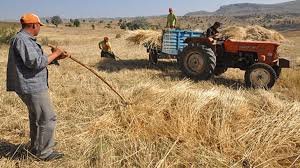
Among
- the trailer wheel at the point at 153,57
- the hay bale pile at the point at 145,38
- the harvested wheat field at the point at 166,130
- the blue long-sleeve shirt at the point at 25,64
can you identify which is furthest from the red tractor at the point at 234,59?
the blue long-sleeve shirt at the point at 25,64

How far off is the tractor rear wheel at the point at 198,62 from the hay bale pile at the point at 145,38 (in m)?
2.07

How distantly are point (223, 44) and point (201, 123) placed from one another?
5.28 metres

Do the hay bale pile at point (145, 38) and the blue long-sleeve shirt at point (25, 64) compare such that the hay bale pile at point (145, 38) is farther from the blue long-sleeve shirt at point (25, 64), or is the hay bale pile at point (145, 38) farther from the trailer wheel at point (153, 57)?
Result: the blue long-sleeve shirt at point (25, 64)

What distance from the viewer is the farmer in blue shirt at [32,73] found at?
5.18 m

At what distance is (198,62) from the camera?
11.4 metres

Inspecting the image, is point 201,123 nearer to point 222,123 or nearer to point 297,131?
point 222,123

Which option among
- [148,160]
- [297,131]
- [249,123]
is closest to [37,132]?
[148,160]

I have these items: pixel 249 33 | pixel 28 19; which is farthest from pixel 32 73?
pixel 249 33

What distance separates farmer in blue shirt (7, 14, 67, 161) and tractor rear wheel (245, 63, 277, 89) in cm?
605

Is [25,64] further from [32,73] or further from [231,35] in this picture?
[231,35]

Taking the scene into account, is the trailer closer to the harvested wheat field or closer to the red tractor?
the red tractor

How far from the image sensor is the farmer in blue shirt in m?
5.18

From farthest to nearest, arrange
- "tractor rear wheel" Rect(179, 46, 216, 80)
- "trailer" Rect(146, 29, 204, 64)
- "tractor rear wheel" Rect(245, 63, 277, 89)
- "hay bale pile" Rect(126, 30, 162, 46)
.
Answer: "hay bale pile" Rect(126, 30, 162, 46) → "trailer" Rect(146, 29, 204, 64) → "tractor rear wheel" Rect(179, 46, 216, 80) → "tractor rear wheel" Rect(245, 63, 277, 89)

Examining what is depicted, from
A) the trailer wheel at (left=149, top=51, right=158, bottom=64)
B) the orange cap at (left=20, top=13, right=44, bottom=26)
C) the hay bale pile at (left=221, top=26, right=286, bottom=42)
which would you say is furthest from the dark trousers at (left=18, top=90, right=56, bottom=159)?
the hay bale pile at (left=221, top=26, right=286, bottom=42)
